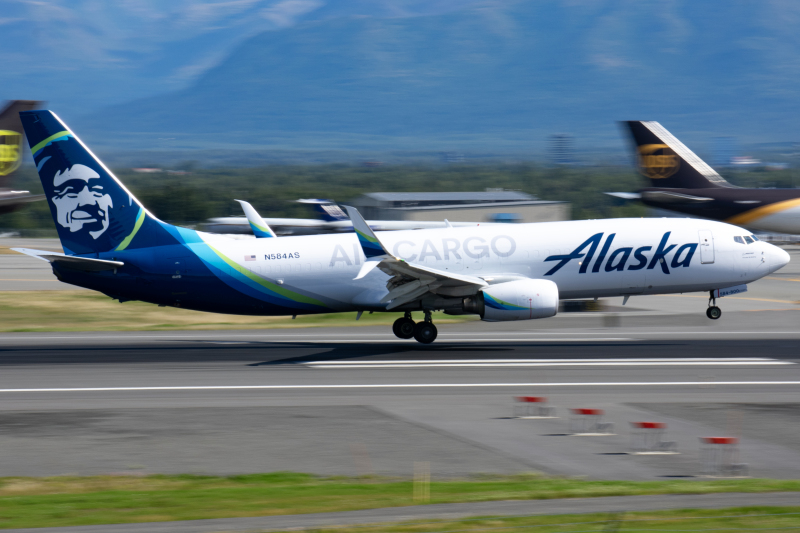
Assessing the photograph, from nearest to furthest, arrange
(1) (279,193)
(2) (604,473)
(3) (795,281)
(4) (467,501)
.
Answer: (4) (467,501) → (2) (604,473) → (3) (795,281) → (1) (279,193)

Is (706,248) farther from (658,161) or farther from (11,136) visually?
(11,136)

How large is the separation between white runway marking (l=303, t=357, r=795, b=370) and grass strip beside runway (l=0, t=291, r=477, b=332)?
35.4 feet

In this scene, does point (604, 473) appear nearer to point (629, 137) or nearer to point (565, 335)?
point (565, 335)

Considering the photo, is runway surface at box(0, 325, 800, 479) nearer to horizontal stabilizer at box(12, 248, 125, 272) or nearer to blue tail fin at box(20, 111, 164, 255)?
horizontal stabilizer at box(12, 248, 125, 272)

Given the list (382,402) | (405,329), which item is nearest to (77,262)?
(405,329)

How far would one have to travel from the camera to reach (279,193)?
158 meters

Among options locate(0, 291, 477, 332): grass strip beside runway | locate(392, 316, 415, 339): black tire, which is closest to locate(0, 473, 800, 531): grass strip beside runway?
locate(392, 316, 415, 339): black tire

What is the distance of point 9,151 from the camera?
157ft

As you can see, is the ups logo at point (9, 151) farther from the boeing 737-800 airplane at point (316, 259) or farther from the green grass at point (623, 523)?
the green grass at point (623, 523)

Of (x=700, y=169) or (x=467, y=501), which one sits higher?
(x=700, y=169)

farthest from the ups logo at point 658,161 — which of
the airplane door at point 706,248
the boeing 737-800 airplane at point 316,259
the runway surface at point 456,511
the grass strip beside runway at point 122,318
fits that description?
the runway surface at point 456,511

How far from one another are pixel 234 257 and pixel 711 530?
69.6 feet

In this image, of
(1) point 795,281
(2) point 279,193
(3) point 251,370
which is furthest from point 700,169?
(2) point 279,193

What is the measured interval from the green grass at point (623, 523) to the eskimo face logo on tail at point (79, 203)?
20.6 m
